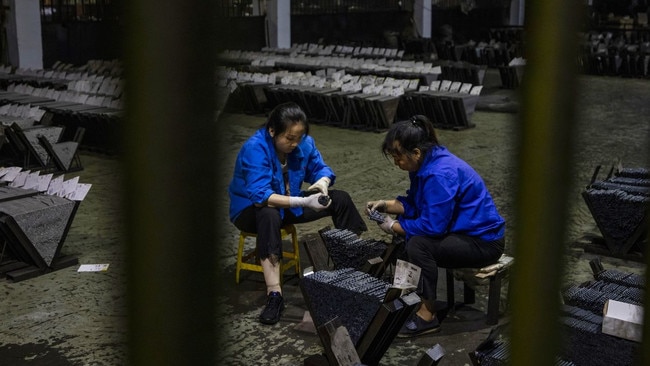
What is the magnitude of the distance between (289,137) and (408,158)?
79cm

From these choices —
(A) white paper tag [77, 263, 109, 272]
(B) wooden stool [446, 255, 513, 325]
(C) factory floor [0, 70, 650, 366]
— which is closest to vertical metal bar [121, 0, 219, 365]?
(C) factory floor [0, 70, 650, 366]

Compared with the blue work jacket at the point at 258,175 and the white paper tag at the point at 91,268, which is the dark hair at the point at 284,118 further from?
the white paper tag at the point at 91,268

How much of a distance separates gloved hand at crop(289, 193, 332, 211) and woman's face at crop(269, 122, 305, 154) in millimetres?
320

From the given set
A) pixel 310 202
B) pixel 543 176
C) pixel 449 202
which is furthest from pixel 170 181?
pixel 310 202

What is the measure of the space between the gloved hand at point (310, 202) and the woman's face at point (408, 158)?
65cm

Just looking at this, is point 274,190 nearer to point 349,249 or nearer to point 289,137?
point 289,137

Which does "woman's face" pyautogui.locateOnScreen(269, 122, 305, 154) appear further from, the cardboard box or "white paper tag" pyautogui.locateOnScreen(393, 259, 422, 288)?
the cardboard box

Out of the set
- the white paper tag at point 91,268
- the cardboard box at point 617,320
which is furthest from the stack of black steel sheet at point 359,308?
the white paper tag at point 91,268

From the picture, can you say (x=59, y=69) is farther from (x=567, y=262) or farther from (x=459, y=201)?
(x=567, y=262)

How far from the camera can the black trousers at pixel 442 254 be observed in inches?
168

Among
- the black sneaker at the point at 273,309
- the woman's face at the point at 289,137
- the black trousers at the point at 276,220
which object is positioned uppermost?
the woman's face at the point at 289,137

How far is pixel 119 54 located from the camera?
55 cm

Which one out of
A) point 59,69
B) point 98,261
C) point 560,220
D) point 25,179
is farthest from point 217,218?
point 59,69

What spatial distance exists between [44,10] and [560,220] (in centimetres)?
1630
